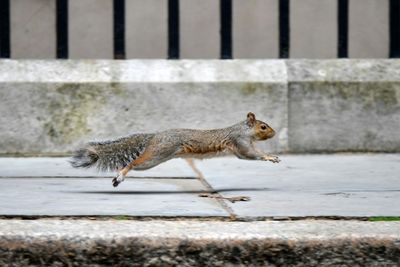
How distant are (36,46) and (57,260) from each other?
12.8 ft

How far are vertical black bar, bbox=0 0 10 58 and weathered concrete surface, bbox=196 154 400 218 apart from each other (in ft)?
5.70


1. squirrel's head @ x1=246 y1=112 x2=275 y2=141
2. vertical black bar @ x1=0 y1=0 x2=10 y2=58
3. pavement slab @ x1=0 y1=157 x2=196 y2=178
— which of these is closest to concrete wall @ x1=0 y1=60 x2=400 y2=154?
vertical black bar @ x1=0 y1=0 x2=10 y2=58

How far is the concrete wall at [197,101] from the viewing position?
6.90 meters

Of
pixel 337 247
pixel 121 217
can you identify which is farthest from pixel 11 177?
pixel 337 247

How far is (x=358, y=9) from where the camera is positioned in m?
7.22

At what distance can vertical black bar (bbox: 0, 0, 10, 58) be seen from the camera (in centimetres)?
707

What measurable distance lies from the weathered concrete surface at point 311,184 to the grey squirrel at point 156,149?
0.21m

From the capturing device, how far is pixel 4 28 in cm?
708

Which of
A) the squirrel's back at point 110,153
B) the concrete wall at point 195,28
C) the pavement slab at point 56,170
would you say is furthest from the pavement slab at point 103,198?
the concrete wall at point 195,28

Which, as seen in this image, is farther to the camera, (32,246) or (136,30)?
(136,30)

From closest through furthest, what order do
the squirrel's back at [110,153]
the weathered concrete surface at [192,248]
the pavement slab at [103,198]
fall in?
the weathered concrete surface at [192,248] < the pavement slab at [103,198] < the squirrel's back at [110,153]

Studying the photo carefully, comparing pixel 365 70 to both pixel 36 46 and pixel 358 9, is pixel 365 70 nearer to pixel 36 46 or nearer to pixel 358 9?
pixel 358 9

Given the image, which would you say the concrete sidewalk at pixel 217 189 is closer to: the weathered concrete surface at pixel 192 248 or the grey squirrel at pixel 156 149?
the grey squirrel at pixel 156 149

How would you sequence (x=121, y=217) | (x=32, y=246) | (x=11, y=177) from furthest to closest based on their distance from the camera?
(x=11, y=177) < (x=121, y=217) < (x=32, y=246)
